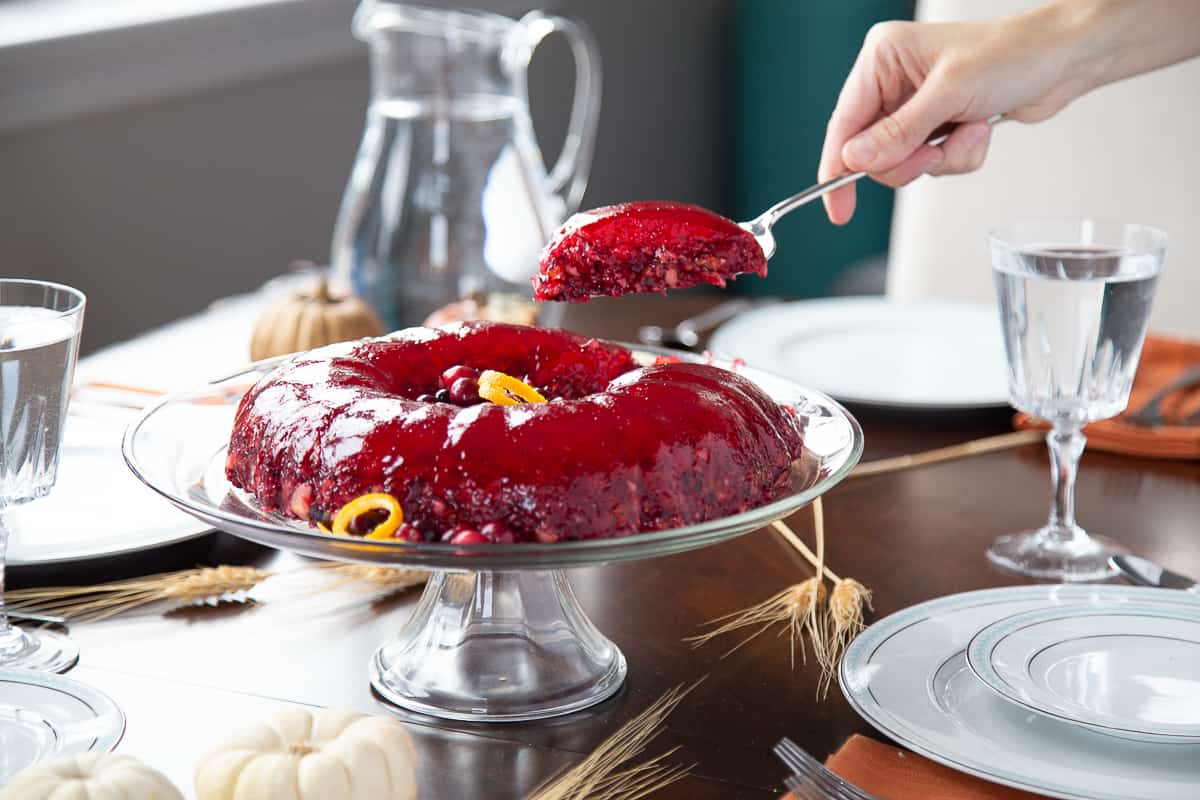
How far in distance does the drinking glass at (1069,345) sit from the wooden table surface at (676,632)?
6 cm

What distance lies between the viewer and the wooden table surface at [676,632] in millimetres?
918

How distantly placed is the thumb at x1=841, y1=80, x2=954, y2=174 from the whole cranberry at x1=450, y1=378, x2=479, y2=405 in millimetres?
650

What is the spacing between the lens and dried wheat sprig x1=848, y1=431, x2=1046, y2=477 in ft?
4.89

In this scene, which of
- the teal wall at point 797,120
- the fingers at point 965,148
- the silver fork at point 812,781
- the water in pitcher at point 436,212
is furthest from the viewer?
the teal wall at point 797,120

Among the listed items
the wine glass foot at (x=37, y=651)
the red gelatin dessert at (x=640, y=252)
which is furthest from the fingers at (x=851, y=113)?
the wine glass foot at (x=37, y=651)

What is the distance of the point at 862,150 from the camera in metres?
1.57

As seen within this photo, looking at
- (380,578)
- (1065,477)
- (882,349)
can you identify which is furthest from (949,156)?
(380,578)

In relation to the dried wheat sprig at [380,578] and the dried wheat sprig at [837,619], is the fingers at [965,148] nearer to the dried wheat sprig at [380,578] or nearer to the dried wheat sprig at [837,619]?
the dried wheat sprig at [837,619]

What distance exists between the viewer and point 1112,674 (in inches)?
38.8

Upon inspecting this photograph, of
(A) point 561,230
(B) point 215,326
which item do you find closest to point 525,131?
(B) point 215,326

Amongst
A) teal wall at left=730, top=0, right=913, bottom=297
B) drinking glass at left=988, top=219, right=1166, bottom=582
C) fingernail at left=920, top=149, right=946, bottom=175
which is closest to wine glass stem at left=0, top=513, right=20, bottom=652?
drinking glass at left=988, top=219, right=1166, bottom=582

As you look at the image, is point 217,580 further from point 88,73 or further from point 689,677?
point 88,73

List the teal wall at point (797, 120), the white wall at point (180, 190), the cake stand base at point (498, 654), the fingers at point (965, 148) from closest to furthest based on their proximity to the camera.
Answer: the cake stand base at point (498, 654), the fingers at point (965, 148), the white wall at point (180, 190), the teal wall at point (797, 120)

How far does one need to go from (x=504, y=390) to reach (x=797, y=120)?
418 cm
